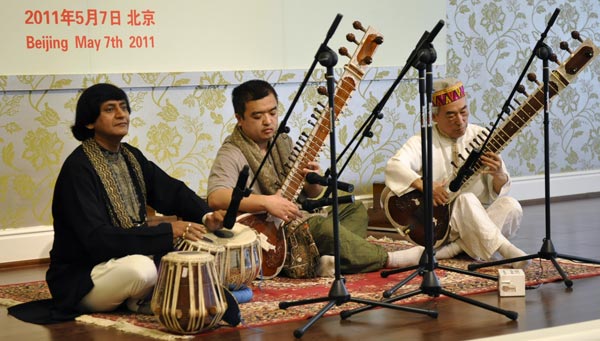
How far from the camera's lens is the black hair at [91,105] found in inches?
165

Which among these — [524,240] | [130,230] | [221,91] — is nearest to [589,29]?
[524,240]

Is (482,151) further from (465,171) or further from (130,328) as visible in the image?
(130,328)

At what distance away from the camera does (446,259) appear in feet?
16.7

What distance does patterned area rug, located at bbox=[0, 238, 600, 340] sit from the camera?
3.88 metres

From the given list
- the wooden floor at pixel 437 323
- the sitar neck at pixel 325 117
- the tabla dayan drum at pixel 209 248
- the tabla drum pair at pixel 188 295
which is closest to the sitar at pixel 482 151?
the sitar neck at pixel 325 117

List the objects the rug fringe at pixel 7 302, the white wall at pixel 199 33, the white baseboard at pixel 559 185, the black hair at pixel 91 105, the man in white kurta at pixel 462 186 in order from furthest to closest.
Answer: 1. the white baseboard at pixel 559 185
2. the white wall at pixel 199 33
3. the man in white kurta at pixel 462 186
4. the rug fringe at pixel 7 302
5. the black hair at pixel 91 105

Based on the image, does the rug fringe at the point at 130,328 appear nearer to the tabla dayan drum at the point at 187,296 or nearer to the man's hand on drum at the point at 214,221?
the tabla dayan drum at the point at 187,296

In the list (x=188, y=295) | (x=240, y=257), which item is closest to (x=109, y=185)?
(x=240, y=257)

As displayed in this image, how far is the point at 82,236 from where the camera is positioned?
13.0 ft

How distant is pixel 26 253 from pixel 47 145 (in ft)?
2.00

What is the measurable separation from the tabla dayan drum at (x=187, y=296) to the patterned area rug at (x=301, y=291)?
0.06 metres

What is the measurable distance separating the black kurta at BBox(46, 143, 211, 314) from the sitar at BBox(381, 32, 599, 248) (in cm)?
134

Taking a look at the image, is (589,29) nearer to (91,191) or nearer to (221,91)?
(221,91)

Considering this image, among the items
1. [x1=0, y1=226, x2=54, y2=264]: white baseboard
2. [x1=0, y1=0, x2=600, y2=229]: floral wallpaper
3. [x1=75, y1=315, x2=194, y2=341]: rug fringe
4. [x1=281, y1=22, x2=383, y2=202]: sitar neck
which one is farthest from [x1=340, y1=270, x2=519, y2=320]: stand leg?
[x1=0, y1=226, x2=54, y2=264]: white baseboard
